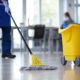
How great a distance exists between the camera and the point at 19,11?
9.01m

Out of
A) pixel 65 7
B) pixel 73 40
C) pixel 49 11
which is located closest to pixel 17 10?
pixel 49 11

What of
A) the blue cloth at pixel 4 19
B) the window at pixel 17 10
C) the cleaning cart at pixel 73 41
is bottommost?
the cleaning cart at pixel 73 41

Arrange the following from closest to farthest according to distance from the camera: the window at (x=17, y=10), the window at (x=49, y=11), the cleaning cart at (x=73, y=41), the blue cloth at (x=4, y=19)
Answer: the cleaning cart at (x=73, y=41)
the blue cloth at (x=4, y=19)
the window at (x=17, y=10)
the window at (x=49, y=11)

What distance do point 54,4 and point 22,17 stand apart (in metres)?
1.47

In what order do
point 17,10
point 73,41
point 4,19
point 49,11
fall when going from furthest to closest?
point 49,11 < point 17,10 < point 4,19 < point 73,41

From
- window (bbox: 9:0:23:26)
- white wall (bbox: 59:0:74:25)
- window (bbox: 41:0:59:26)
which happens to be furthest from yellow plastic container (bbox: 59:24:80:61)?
white wall (bbox: 59:0:74:25)

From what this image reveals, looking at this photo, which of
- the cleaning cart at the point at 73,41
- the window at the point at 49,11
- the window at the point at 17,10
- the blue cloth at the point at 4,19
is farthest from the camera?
the window at the point at 49,11

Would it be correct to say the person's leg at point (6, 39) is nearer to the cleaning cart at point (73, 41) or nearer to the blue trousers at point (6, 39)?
the blue trousers at point (6, 39)

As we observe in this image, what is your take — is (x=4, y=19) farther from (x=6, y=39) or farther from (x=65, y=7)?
(x=65, y=7)

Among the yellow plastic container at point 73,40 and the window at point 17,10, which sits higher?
the window at point 17,10

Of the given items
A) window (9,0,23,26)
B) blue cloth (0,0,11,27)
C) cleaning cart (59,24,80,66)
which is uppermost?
window (9,0,23,26)

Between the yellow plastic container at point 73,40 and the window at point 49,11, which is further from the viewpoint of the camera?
the window at point 49,11

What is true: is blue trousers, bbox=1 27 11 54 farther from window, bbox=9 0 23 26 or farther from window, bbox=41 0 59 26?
window, bbox=41 0 59 26

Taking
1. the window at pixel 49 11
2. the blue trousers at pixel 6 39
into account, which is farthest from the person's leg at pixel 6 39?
the window at pixel 49 11
